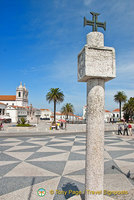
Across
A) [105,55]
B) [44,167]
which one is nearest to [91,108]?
[105,55]

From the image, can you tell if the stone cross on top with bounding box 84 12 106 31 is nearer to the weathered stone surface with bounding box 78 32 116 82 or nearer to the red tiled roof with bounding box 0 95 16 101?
the weathered stone surface with bounding box 78 32 116 82

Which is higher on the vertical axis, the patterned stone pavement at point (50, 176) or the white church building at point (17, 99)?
the white church building at point (17, 99)

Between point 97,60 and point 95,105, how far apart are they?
970mm

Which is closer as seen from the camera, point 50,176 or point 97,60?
point 97,60

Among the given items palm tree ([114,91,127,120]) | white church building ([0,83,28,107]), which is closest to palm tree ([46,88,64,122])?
palm tree ([114,91,127,120])

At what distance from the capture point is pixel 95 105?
10.7ft

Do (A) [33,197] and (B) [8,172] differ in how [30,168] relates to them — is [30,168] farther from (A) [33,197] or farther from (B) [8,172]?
(A) [33,197]

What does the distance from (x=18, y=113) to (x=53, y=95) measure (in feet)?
136

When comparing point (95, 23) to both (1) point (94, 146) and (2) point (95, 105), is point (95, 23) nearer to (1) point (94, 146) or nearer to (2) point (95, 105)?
(2) point (95, 105)

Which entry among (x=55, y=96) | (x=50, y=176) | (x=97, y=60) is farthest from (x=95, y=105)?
(x=55, y=96)

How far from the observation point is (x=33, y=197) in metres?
4.36

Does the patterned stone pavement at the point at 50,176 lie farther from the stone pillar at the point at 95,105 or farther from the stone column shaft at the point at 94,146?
the stone pillar at the point at 95,105

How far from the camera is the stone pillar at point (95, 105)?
3211 mm

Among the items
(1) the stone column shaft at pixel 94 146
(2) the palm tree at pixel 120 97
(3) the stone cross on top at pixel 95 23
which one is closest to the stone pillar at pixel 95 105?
(1) the stone column shaft at pixel 94 146
